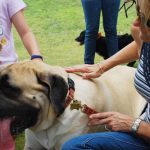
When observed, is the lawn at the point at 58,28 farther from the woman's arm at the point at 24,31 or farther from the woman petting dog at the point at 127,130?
the woman petting dog at the point at 127,130

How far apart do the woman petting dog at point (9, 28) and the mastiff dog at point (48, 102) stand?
2.49ft

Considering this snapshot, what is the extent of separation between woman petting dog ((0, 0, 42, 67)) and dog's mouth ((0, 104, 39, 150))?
97cm

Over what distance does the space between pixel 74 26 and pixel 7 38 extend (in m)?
4.10

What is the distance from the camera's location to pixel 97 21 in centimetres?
522

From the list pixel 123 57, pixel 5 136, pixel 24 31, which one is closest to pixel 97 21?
pixel 24 31

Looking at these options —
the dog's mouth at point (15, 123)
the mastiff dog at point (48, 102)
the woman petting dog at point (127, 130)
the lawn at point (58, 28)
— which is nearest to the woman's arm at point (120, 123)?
the woman petting dog at point (127, 130)

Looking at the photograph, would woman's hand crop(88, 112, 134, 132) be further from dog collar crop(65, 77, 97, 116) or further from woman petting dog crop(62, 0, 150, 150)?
dog collar crop(65, 77, 97, 116)

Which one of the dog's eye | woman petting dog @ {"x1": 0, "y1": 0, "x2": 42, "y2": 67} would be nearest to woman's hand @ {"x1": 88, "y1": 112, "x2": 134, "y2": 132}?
the dog's eye

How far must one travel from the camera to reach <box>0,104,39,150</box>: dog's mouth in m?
2.48

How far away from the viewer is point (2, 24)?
3488mm

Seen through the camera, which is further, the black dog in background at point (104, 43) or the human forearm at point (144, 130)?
the black dog in background at point (104, 43)

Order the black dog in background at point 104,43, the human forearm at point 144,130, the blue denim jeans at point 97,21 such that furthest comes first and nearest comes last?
1. the black dog in background at point 104,43
2. the blue denim jeans at point 97,21
3. the human forearm at point 144,130

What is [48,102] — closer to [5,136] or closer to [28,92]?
[28,92]

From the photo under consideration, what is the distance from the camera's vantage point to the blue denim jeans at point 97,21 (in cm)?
509
